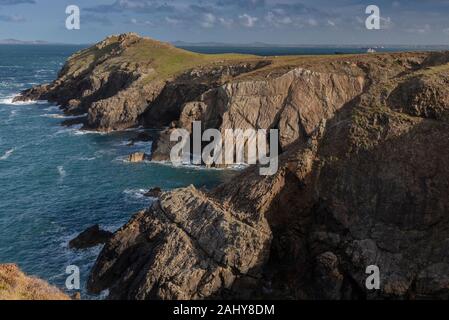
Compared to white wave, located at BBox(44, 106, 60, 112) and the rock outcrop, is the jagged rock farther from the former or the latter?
white wave, located at BBox(44, 106, 60, 112)

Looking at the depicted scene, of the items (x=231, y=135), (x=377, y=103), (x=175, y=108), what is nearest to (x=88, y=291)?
(x=377, y=103)

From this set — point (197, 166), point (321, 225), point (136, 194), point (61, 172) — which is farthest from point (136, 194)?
point (321, 225)

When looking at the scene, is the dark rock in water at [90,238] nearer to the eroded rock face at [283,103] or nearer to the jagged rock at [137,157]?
the jagged rock at [137,157]

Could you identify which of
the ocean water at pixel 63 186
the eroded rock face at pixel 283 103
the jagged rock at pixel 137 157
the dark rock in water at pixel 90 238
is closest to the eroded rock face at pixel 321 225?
the dark rock in water at pixel 90 238

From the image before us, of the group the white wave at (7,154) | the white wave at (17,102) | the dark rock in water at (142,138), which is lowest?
the white wave at (7,154)

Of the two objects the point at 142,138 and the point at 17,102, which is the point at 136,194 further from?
the point at 17,102

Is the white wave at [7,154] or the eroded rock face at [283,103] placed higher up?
the eroded rock face at [283,103]

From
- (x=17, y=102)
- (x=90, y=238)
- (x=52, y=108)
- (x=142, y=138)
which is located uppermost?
(x=17, y=102)
